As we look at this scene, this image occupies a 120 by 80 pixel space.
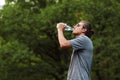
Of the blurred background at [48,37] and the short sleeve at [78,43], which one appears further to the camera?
the blurred background at [48,37]

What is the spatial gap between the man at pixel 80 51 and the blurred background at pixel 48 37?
18.1 metres

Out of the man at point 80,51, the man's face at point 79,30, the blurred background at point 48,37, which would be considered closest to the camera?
the man at point 80,51

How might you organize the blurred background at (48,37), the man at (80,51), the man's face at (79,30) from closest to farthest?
the man at (80,51) < the man's face at (79,30) < the blurred background at (48,37)

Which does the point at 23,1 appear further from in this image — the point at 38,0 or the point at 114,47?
the point at 114,47

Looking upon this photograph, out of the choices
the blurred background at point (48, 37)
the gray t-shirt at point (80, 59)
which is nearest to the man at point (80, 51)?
the gray t-shirt at point (80, 59)

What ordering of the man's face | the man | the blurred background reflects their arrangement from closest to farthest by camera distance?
the man < the man's face < the blurred background

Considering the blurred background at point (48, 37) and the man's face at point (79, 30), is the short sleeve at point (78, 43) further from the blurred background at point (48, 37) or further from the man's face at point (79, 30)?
the blurred background at point (48, 37)

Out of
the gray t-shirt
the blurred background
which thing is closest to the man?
the gray t-shirt

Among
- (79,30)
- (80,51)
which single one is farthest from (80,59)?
(79,30)

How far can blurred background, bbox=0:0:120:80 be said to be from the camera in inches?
918

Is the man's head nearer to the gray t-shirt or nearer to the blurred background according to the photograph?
the gray t-shirt

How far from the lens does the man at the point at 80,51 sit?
4492 mm

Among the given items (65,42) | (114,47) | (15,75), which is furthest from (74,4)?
(65,42)

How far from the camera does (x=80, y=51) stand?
183 inches
